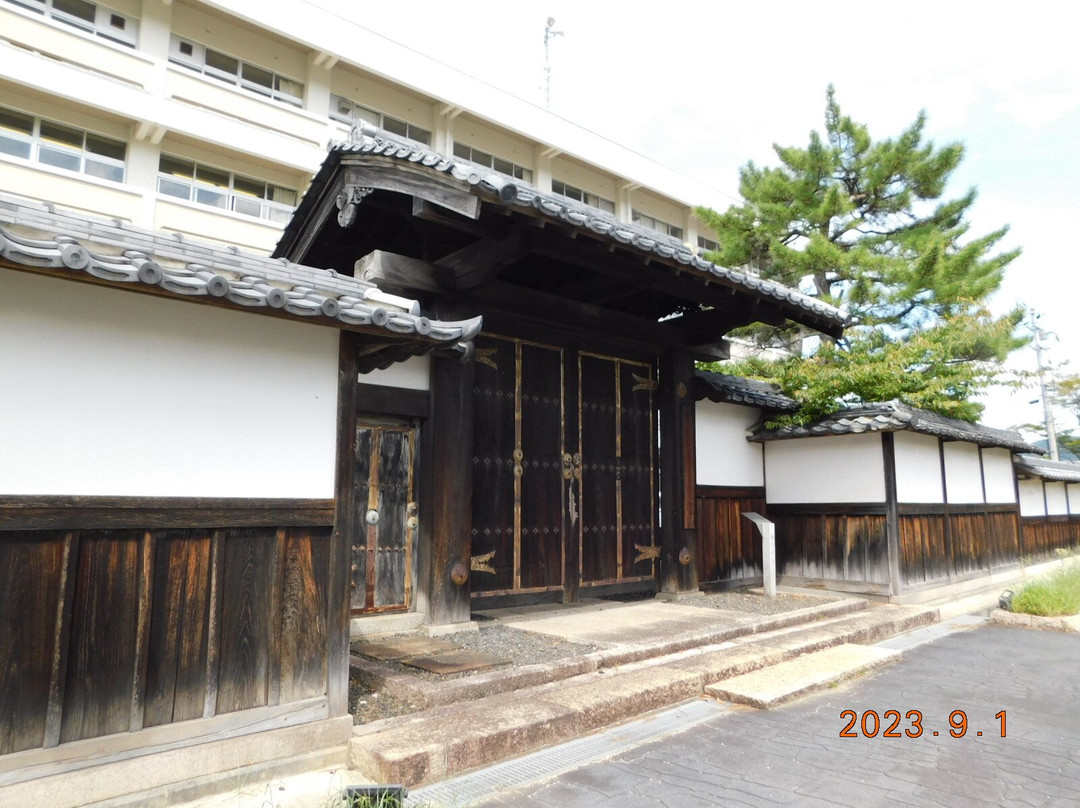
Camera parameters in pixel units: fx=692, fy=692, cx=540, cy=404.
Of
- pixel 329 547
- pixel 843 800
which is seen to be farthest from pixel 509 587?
pixel 843 800

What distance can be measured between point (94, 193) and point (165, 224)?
1576 mm

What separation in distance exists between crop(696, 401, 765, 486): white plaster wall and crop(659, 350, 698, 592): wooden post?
497 mm

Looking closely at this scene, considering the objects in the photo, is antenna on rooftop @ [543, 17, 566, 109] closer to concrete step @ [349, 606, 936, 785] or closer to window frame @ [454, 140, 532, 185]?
window frame @ [454, 140, 532, 185]

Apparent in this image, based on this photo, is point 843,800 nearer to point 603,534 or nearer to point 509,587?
point 509,587

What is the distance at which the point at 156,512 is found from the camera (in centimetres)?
357

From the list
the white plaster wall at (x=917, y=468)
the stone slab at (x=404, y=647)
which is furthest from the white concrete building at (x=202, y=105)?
the white plaster wall at (x=917, y=468)

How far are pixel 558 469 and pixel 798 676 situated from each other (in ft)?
10.9

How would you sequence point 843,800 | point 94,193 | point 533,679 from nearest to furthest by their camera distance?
point 843,800 → point 533,679 → point 94,193

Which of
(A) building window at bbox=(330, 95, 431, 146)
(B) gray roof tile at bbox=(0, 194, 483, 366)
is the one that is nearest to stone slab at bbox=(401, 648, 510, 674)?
(B) gray roof tile at bbox=(0, 194, 483, 366)

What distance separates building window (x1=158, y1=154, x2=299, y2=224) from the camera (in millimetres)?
17906

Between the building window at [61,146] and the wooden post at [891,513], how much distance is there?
17.9 meters

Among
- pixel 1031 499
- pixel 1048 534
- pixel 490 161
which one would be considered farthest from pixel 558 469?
pixel 490 161

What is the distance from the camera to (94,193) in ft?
53.1

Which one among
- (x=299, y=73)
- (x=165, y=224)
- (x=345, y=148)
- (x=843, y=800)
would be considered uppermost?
(x=299, y=73)
